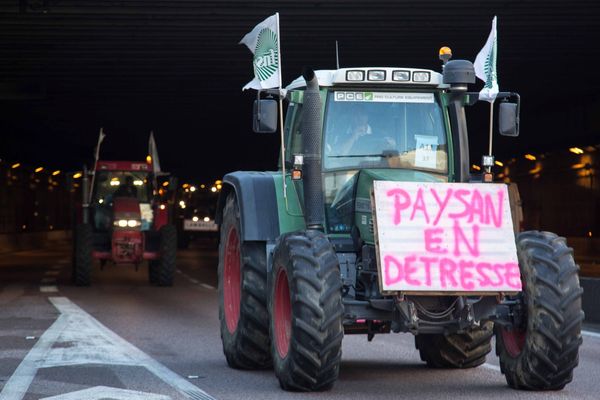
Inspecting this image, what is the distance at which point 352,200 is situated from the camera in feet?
36.6

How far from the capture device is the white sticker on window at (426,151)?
37.3 ft

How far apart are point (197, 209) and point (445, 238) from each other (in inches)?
2042

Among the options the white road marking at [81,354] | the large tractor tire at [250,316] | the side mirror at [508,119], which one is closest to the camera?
the white road marking at [81,354]

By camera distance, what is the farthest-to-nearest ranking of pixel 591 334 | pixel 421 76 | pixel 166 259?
1. pixel 166 259
2. pixel 591 334
3. pixel 421 76

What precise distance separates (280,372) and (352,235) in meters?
1.47

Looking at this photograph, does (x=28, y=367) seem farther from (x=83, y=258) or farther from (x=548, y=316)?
(x=83, y=258)

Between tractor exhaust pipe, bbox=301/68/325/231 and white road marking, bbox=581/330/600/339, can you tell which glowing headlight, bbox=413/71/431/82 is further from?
white road marking, bbox=581/330/600/339

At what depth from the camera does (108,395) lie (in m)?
9.91

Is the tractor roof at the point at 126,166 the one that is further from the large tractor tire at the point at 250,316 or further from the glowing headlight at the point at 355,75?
the glowing headlight at the point at 355,75

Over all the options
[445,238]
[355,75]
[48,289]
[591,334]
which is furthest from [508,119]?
[48,289]

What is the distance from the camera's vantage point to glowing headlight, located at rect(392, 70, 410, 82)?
1131 centimetres

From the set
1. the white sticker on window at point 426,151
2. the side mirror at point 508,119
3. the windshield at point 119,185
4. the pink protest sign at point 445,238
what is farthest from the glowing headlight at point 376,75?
the windshield at point 119,185

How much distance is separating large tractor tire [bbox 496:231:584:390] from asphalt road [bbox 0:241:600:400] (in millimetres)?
183

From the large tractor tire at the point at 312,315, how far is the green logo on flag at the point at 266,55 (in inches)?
88.9
